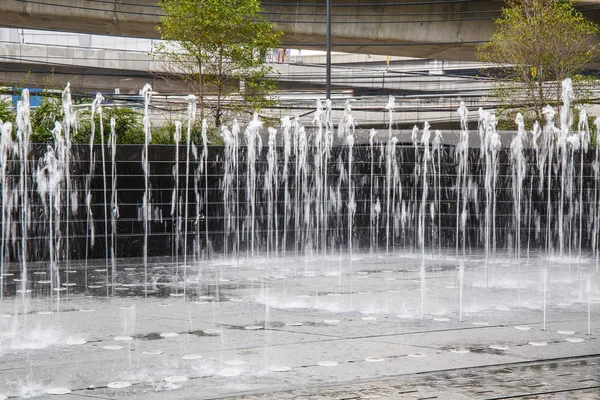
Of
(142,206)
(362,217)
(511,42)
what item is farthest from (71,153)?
(511,42)

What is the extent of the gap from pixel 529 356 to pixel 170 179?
299 inches

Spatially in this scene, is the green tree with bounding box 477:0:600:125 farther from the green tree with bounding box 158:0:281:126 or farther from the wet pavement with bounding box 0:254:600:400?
the wet pavement with bounding box 0:254:600:400

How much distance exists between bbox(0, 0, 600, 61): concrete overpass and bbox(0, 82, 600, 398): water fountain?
22.8 feet

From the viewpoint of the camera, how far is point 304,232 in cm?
1344

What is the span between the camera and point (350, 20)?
2270 cm

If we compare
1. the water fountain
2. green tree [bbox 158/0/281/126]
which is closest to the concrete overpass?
green tree [bbox 158/0/281/126]

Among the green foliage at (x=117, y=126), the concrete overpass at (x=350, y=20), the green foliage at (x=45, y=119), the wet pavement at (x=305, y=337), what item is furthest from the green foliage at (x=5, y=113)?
the concrete overpass at (x=350, y=20)

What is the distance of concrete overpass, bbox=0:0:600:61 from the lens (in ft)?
70.9

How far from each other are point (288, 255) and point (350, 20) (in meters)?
12.3

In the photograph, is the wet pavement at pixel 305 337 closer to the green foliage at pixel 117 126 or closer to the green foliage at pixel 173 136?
the green foliage at pixel 117 126

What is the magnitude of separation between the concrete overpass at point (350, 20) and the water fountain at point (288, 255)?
6954 mm

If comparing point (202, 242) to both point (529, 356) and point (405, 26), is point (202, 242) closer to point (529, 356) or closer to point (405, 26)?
point (529, 356)

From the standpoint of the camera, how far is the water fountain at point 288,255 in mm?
5312

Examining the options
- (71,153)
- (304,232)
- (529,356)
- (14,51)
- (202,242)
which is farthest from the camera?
(14,51)
